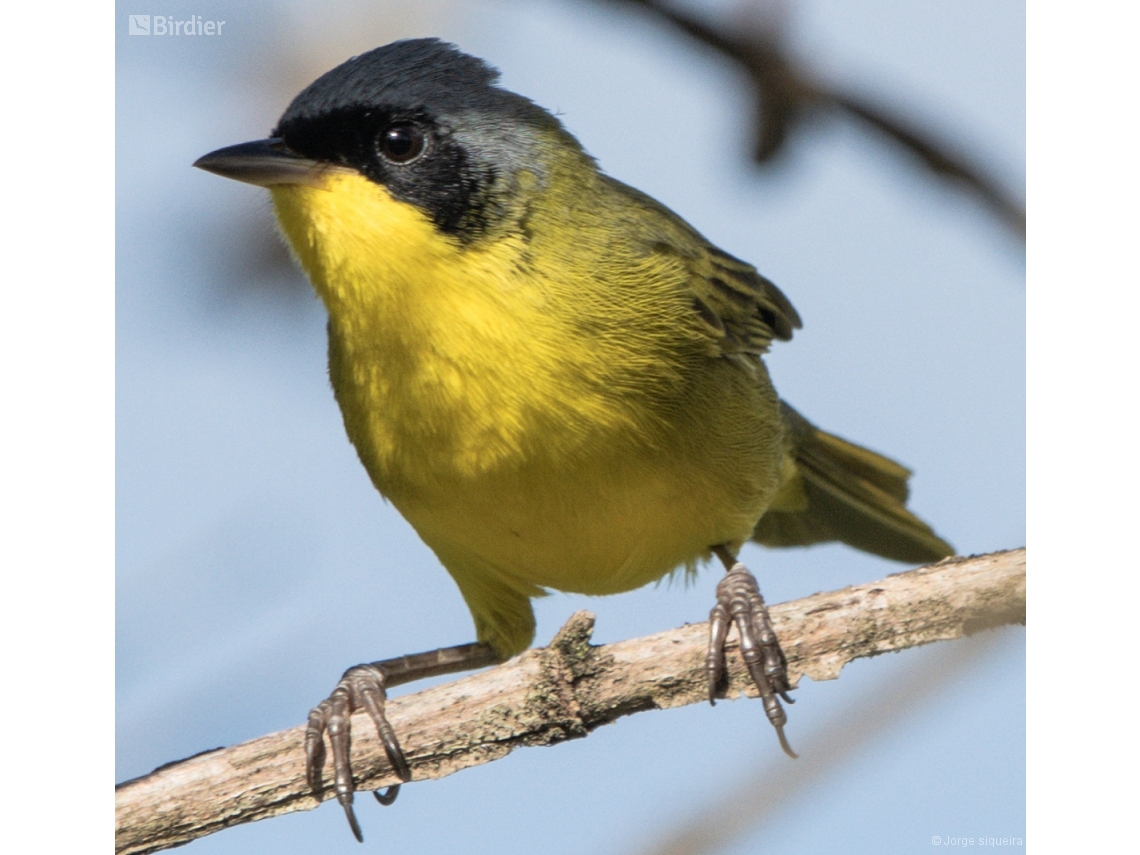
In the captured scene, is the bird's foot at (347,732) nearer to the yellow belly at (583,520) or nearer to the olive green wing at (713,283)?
the yellow belly at (583,520)

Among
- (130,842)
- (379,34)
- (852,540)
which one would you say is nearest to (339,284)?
(379,34)

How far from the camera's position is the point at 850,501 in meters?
5.51

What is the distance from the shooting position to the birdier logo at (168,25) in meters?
3.80

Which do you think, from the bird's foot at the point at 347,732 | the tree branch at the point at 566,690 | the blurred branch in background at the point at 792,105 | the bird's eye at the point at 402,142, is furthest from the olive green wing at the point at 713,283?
the blurred branch in background at the point at 792,105

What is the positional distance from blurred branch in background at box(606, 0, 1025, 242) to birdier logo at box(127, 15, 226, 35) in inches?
83.2

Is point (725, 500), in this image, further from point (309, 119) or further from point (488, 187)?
point (309, 119)

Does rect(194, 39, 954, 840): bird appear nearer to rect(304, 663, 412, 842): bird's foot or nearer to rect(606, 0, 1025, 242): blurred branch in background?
rect(304, 663, 412, 842): bird's foot

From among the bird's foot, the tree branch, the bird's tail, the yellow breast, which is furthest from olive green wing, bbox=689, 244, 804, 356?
the bird's foot

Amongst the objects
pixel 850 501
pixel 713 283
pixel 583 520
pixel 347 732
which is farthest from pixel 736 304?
pixel 347 732

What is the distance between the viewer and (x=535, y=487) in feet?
13.1

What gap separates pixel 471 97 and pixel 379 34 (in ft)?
2.16

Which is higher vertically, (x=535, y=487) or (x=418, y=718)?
(x=535, y=487)

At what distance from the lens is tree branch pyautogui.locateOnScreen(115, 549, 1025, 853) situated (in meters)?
3.41

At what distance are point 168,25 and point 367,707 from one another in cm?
215
